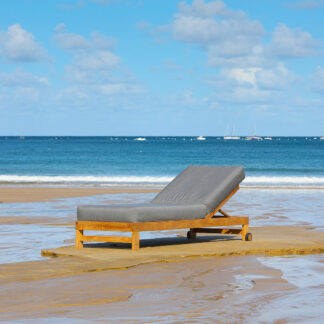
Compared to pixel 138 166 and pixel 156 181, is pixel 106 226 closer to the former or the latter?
pixel 156 181

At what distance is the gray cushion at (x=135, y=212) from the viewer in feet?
32.4

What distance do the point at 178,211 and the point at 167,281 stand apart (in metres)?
2.86

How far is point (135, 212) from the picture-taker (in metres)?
9.86

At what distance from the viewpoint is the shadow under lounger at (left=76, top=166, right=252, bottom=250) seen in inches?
391

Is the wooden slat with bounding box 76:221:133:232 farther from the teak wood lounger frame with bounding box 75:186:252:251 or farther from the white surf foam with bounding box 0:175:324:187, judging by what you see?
the white surf foam with bounding box 0:175:324:187

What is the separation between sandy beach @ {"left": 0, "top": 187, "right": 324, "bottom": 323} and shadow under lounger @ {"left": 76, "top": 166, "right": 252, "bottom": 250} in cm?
30

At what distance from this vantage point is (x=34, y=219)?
15.3 m

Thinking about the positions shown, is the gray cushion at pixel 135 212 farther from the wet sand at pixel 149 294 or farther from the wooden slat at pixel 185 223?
the wet sand at pixel 149 294

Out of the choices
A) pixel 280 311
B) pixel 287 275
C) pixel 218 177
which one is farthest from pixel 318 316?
pixel 218 177

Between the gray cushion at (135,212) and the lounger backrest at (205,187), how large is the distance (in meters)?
0.42

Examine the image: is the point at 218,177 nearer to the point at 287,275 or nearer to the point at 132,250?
the point at 132,250

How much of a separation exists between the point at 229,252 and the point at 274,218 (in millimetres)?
6342

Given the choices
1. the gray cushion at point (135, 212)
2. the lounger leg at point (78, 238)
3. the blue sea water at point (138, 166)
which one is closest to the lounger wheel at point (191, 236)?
the gray cushion at point (135, 212)

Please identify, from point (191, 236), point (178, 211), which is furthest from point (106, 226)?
point (191, 236)
